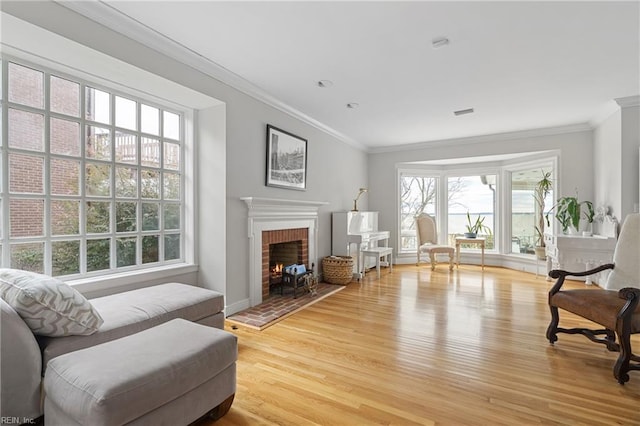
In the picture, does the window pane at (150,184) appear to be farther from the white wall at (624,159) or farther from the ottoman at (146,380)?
the white wall at (624,159)

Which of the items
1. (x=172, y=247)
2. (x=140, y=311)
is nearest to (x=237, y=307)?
(x=172, y=247)

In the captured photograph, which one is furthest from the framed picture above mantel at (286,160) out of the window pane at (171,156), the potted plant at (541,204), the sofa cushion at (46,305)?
the potted plant at (541,204)

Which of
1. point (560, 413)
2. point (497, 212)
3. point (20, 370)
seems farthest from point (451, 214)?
point (20, 370)

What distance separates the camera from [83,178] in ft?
8.20

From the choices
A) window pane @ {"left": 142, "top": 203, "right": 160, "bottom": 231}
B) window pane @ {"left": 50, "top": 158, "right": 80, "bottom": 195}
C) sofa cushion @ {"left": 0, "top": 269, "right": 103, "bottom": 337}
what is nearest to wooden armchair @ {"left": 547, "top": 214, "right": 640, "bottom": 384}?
sofa cushion @ {"left": 0, "top": 269, "right": 103, "bottom": 337}

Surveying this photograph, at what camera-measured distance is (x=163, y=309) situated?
2.11 m

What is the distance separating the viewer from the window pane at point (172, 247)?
314cm

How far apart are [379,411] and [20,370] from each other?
180 cm

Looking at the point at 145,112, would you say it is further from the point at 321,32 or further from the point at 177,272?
the point at 321,32

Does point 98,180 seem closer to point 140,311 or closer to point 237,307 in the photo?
point 140,311

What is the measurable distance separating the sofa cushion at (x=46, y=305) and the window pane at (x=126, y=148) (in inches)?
55.7

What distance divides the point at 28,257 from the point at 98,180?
0.76m

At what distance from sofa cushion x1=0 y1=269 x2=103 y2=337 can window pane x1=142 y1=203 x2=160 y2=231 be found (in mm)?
1335

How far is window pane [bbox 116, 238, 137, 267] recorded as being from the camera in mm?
2740
